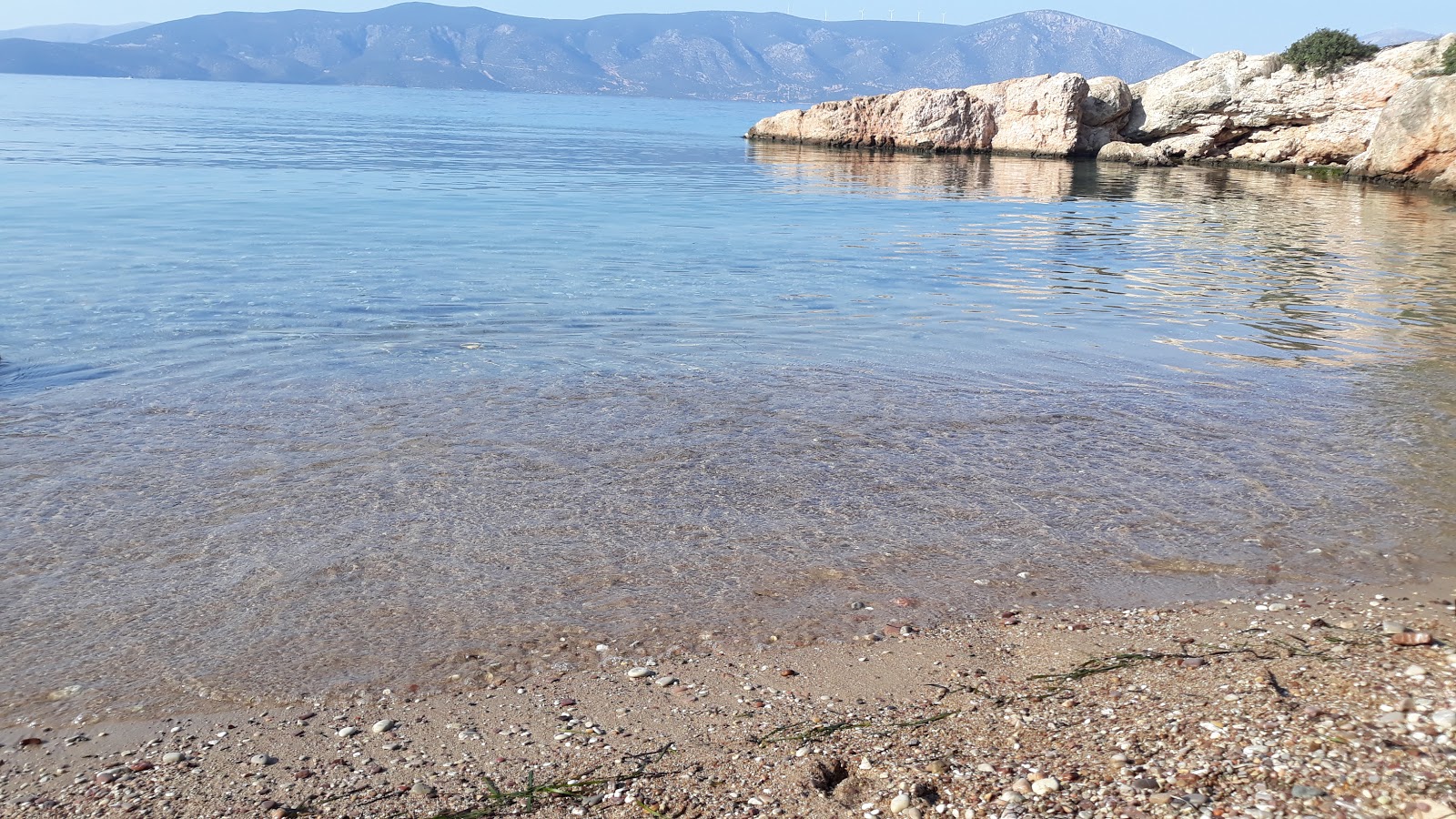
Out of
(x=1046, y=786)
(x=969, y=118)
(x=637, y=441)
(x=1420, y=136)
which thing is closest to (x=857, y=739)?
(x=1046, y=786)

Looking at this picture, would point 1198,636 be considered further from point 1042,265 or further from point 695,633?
point 1042,265

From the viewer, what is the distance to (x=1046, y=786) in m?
3.41

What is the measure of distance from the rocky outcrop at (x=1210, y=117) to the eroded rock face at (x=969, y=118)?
2.1 inches

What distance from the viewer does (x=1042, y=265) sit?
17.5m

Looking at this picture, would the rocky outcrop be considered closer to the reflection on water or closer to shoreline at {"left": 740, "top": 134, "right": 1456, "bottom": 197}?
shoreline at {"left": 740, "top": 134, "right": 1456, "bottom": 197}

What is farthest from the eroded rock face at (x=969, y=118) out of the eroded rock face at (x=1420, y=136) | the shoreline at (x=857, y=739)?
the shoreline at (x=857, y=739)

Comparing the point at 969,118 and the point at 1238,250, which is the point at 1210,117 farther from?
the point at 1238,250

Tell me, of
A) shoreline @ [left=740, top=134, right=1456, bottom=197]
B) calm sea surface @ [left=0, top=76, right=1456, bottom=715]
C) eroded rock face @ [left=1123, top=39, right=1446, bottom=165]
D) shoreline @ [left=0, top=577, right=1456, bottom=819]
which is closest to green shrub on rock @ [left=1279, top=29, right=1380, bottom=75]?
eroded rock face @ [left=1123, top=39, right=1446, bottom=165]

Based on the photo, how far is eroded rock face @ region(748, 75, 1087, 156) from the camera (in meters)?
47.9

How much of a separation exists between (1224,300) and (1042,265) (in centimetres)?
371

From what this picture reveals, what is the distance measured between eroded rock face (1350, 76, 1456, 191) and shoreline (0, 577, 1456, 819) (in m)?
32.0

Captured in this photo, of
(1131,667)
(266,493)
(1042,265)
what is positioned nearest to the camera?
(1131,667)

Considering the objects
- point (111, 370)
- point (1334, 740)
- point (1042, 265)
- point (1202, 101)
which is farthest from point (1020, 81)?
point (1334, 740)

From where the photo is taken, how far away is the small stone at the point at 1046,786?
133 inches
